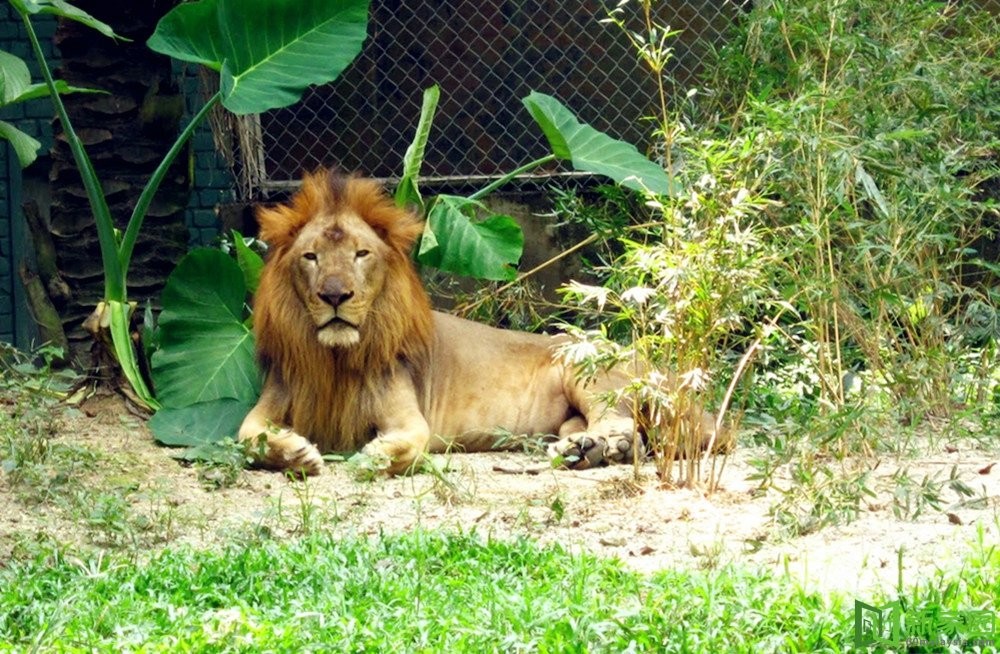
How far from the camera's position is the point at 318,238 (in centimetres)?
627

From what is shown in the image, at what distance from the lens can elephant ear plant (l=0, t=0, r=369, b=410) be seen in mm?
6488

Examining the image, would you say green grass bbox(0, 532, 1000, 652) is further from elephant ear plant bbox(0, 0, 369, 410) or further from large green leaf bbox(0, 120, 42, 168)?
large green leaf bbox(0, 120, 42, 168)

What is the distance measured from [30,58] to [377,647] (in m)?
7.14

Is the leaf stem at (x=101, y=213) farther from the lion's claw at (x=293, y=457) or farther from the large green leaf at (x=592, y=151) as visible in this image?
the large green leaf at (x=592, y=151)

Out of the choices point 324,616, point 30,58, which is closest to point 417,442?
point 324,616

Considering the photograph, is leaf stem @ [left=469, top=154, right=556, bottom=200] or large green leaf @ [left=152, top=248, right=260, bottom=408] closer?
large green leaf @ [left=152, top=248, right=260, bottom=408]

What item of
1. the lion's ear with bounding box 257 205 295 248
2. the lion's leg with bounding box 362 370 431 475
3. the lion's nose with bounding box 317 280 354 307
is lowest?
the lion's leg with bounding box 362 370 431 475

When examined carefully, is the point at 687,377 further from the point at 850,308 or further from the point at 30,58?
the point at 30,58

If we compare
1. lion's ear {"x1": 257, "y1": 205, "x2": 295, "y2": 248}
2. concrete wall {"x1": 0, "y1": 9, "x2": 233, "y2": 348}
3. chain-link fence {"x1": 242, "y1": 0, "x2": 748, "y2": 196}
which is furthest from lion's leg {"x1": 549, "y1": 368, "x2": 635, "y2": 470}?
concrete wall {"x1": 0, "y1": 9, "x2": 233, "y2": 348}

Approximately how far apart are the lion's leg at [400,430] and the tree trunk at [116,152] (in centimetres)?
173

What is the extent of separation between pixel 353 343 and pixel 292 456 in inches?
22.6

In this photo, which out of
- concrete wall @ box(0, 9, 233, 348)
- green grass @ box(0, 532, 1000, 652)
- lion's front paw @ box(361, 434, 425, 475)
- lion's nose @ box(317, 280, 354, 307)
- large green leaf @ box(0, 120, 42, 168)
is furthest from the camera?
concrete wall @ box(0, 9, 233, 348)

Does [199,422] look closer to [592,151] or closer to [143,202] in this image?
[143,202]

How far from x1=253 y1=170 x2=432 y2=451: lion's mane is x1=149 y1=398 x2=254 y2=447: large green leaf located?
0.80 feet
